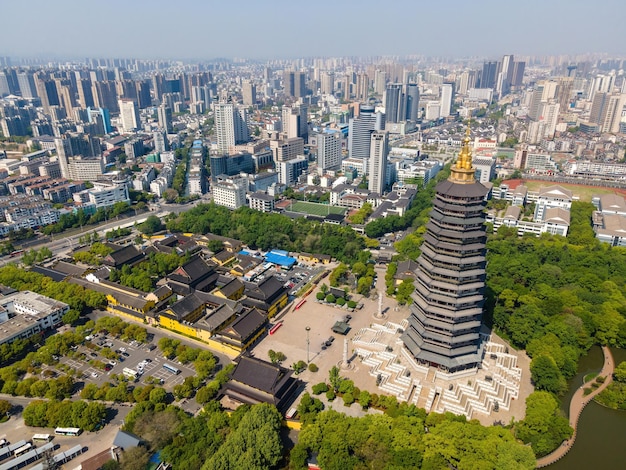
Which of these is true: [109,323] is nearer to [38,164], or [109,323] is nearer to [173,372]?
[173,372]

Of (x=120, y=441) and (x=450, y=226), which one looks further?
(x=450, y=226)

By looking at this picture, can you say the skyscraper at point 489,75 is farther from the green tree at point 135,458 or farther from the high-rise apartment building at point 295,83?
the green tree at point 135,458

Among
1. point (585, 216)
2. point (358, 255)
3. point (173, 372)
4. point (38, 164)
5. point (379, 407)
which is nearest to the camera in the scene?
point (379, 407)

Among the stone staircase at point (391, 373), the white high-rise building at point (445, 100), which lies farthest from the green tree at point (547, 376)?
the white high-rise building at point (445, 100)

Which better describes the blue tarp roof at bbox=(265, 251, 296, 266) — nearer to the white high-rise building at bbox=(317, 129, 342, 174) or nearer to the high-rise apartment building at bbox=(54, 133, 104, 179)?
the white high-rise building at bbox=(317, 129, 342, 174)

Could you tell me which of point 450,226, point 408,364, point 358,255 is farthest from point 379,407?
point 358,255

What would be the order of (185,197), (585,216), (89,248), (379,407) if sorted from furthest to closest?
(185,197), (585,216), (89,248), (379,407)
